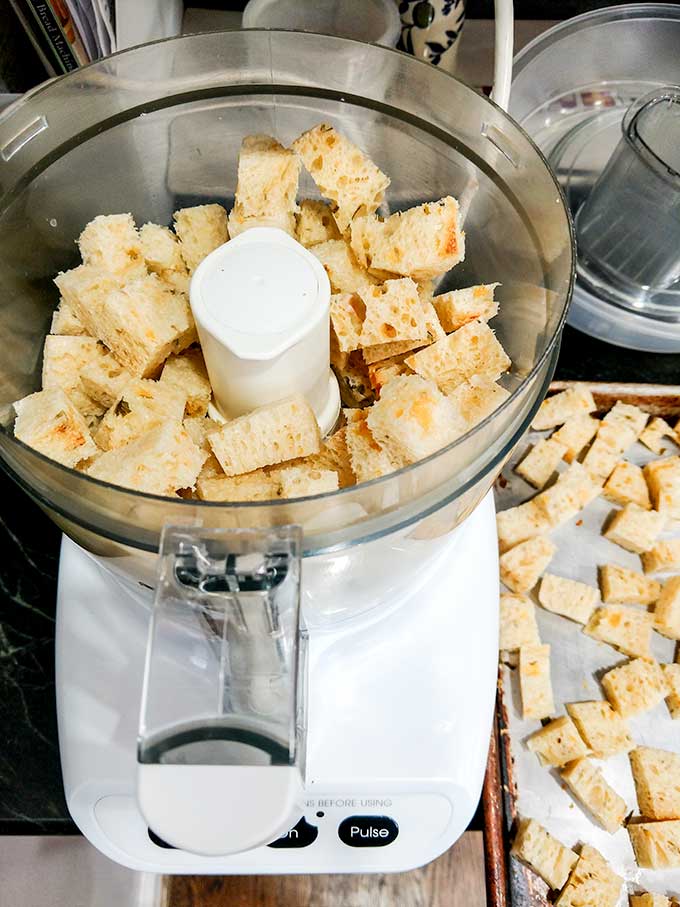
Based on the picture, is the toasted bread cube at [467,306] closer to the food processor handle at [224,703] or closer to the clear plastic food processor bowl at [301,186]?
the clear plastic food processor bowl at [301,186]

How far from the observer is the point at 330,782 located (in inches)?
25.7

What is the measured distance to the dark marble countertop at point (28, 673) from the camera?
2.64ft

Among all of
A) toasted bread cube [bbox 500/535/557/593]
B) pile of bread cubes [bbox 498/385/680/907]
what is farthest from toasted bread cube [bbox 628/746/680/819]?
toasted bread cube [bbox 500/535/557/593]

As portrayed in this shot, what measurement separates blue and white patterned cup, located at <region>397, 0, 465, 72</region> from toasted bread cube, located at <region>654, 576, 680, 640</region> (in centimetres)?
75

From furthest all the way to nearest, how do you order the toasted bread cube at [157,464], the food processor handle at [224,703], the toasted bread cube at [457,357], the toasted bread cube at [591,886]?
the toasted bread cube at [591,886]
the toasted bread cube at [457,357]
the toasted bread cube at [157,464]
the food processor handle at [224,703]

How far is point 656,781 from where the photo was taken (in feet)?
2.65

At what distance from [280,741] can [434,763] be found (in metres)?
0.30

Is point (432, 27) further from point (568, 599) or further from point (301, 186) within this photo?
point (568, 599)

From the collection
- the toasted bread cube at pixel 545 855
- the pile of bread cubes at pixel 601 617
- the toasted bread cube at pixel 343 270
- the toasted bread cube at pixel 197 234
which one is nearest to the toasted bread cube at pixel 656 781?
the pile of bread cubes at pixel 601 617

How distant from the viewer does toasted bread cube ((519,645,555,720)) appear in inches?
33.1

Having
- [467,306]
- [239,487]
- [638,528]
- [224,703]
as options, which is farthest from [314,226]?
[638,528]

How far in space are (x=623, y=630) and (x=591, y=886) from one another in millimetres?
269

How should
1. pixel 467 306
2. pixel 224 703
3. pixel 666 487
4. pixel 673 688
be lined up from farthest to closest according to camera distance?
pixel 666 487 < pixel 673 688 < pixel 467 306 < pixel 224 703

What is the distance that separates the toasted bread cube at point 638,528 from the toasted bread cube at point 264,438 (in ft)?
1.76
